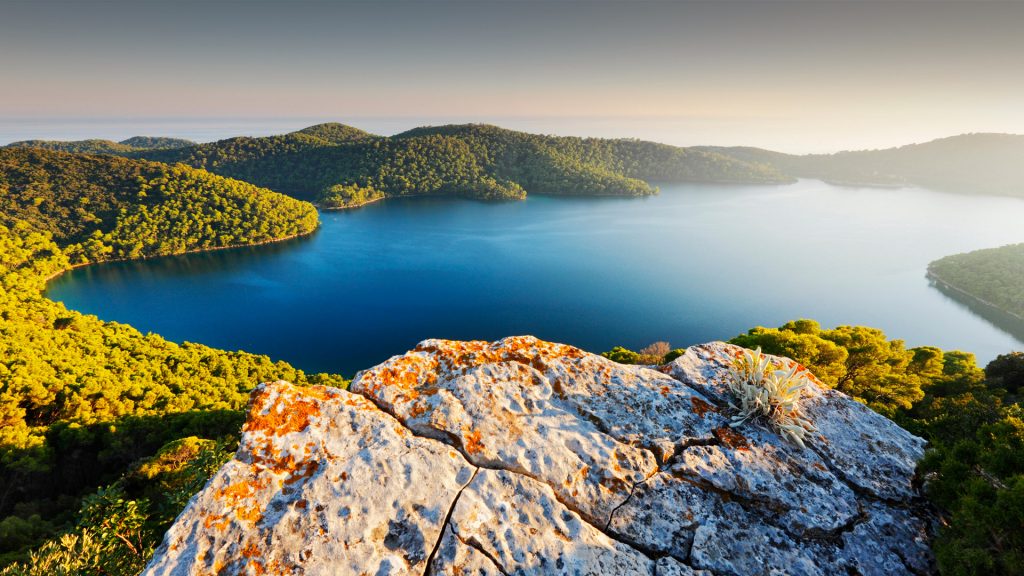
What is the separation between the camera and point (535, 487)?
4309 mm

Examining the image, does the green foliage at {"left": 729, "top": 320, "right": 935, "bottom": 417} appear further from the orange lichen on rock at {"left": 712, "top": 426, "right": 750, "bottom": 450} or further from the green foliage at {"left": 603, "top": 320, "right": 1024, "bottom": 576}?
the orange lichen on rock at {"left": 712, "top": 426, "right": 750, "bottom": 450}

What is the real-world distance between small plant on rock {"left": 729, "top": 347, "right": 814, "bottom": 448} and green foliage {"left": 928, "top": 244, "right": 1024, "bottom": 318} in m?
105

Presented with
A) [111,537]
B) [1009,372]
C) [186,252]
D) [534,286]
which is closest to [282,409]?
[111,537]

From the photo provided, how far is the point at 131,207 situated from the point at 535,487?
436 feet

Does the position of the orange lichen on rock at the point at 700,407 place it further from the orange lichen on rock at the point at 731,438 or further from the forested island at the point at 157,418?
the forested island at the point at 157,418

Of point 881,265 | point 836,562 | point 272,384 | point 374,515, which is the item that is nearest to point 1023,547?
point 836,562

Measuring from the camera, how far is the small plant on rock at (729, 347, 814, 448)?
528cm

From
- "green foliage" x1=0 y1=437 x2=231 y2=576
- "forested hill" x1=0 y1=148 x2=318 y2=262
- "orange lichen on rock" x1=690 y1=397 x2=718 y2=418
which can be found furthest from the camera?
"forested hill" x1=0 y1=148 x2=318 y2=262

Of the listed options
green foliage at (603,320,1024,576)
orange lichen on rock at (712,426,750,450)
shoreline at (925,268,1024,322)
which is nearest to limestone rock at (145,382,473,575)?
orange lichen on rock at (712,426,750,450)

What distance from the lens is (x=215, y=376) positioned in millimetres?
35031

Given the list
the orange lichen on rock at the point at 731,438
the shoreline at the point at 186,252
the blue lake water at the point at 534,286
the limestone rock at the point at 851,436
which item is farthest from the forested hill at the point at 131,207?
the orange lichen on rock at the point at 731,438

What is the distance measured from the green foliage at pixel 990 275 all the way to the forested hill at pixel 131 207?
157 meters

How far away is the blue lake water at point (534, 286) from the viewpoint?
58.8m

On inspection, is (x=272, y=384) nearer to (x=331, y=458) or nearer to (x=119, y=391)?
(x=331, y=458)
